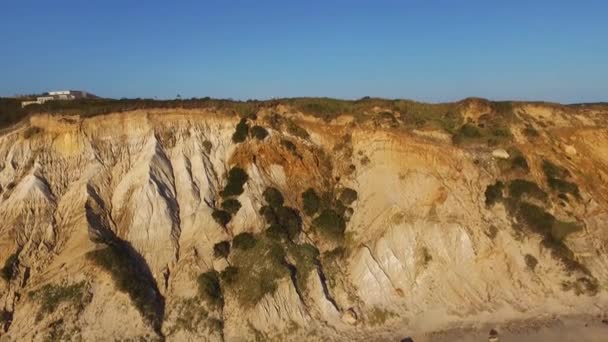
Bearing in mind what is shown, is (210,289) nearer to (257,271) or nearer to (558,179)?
(257,271)

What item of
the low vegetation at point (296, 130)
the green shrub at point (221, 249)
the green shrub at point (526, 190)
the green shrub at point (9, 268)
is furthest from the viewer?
the low vegetation at point (296, 130)

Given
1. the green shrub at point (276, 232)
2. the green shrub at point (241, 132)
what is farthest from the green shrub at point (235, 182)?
the green shrub at point (276, 232)

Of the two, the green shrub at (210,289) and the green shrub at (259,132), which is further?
the green shrub at (259,132)

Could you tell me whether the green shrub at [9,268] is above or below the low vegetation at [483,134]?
below

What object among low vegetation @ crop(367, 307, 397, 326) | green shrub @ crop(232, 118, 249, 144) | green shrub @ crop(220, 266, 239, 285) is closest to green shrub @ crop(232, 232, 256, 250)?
green shrub @ crop(220, 266, 239, 285)

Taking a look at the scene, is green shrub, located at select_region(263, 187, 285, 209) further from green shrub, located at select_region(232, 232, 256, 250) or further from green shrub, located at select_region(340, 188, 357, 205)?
green shrub, located at select_region(340, 188, 357, 205)

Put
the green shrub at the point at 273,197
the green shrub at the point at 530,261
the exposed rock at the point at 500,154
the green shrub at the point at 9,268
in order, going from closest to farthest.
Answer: the green shrub at the point at 9,268 < the green shrub at the point at 530,261 < the green shrub at the point at 273,197 < the exposed rock at the point at 500,154

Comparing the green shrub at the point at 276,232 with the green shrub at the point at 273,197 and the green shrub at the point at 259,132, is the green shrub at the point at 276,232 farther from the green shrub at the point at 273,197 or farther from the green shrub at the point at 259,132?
the green shrub at the point at 259,132

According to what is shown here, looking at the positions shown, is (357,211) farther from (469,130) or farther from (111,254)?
(111,254)
